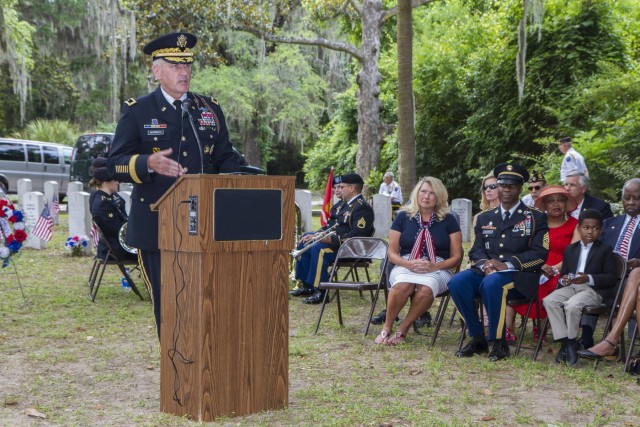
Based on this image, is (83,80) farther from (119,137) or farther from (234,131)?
(119,137)

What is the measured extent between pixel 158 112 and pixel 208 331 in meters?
1.34

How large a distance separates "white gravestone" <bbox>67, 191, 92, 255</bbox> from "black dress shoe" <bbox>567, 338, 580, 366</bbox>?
33.0 feet

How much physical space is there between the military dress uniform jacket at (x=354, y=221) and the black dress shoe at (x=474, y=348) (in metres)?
2.88

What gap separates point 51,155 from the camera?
2769 cm

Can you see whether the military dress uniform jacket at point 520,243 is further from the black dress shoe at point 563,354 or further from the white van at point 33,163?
the white van at point 33,163

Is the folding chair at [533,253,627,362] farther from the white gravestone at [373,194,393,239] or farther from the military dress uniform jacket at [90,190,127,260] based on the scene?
the white gravestone at [373,194,393,239]

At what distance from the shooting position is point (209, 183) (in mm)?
4719

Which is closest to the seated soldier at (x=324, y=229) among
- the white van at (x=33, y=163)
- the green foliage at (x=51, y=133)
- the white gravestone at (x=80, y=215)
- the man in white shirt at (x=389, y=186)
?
the white gravestone at (x=80, y=215)

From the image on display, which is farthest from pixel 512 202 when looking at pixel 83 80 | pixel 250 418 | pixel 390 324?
pixel 83 80

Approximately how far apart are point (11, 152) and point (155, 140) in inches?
912

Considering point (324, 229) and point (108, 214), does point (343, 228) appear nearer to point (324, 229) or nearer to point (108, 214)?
point (324, 229)

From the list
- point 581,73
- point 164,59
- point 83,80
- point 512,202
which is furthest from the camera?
point 83,80

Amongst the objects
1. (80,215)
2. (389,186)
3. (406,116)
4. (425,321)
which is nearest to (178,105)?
(425,321)

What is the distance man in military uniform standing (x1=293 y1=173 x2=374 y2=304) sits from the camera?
995cm
